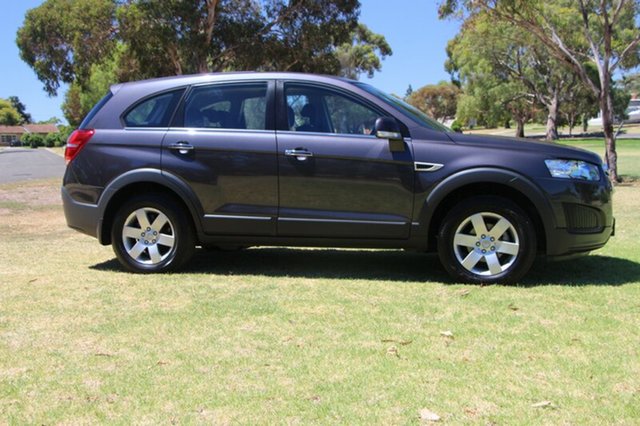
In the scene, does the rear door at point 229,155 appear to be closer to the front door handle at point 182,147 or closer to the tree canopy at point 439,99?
the front door handle at point 182,147

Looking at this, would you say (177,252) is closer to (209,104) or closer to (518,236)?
(209,104)

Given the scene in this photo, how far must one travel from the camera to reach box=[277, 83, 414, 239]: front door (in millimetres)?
5398

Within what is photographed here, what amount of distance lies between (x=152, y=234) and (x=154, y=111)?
45.3 inches

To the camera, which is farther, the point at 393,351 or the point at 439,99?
the point at 439,99

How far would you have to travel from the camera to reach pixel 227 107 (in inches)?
228

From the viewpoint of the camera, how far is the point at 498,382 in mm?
3326

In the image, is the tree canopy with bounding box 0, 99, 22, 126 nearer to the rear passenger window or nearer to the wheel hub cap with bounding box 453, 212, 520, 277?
the rear passenger window

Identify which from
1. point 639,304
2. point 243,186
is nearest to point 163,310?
point 243,186

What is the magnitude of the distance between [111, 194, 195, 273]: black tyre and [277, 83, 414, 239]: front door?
932 millimetres

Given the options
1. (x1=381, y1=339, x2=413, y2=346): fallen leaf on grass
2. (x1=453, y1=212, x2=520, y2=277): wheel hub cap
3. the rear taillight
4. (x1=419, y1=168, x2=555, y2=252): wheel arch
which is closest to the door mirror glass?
(x1=419, y1=168, x2=555, y2=252): wheel arch

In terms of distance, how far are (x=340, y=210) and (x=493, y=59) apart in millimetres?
45036

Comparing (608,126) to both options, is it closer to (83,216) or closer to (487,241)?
(487,241)

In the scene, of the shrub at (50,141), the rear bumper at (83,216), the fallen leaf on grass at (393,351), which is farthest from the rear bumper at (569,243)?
the shrub at (50,141)

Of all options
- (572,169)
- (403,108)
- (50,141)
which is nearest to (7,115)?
(50,141)
